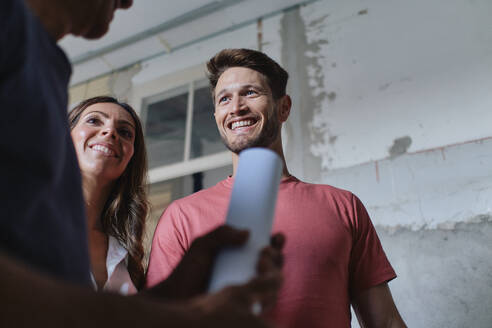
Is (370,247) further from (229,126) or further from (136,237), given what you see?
(136,237)

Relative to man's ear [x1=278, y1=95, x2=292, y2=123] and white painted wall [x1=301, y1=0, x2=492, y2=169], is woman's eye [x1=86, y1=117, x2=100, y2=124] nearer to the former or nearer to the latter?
man's ear [x1=278, y1=95, x2=292, y2=123]

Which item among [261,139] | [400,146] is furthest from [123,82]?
[400,146]

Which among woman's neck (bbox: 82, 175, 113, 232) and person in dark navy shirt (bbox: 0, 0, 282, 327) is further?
woman's neck (bbox: 82, 175, 113, 232)

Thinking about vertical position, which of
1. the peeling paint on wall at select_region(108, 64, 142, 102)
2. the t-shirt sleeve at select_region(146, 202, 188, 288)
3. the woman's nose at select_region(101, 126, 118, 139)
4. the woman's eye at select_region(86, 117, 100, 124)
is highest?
the woman's eye at select_region(86, 117, 100, 124)

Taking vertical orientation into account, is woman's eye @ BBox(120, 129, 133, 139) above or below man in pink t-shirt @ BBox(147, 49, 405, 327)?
above

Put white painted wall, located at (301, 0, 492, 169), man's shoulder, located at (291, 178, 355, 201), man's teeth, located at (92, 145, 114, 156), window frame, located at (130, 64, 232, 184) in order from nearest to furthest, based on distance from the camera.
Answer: man's shoulder, located at (291, 178, 355, 201) < man's teeth, located at (92, 145, 114, 156) < white painted wall, located at (301, 0, 492, 169) < window frame, located at (130, 64, 232, 184)

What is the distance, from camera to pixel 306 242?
50.2 inches

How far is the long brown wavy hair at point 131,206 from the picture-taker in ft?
5.05

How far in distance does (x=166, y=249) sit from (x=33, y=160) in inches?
35.0

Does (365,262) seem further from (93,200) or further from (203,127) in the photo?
(203,127)

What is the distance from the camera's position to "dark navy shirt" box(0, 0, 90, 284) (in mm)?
454

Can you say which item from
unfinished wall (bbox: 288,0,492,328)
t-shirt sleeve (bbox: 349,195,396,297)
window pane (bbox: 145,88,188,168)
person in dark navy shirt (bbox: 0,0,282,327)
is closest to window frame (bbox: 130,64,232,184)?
window pane (bbox: 145,88,188,168)

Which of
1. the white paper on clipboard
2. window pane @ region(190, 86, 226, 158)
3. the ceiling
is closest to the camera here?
the white paper on clipboard

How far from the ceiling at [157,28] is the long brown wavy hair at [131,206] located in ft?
4.77
